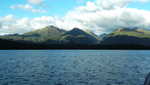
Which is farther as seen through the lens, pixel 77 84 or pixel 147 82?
pixel 77 84

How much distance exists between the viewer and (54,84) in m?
49.8

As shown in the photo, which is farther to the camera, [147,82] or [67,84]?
[67,84]

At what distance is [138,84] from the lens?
4941cm

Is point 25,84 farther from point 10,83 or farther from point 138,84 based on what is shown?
point 138,84

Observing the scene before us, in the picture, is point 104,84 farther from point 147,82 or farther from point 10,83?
point 147,82

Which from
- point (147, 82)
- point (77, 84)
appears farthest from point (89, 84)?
point (147, 82)

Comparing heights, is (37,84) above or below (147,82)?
below

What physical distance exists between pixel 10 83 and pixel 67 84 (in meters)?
11.4

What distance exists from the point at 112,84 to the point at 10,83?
20.1 meters

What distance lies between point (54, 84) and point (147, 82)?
130 feet

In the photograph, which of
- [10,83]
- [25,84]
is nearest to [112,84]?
[25,84]

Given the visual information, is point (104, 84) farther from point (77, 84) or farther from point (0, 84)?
point (0, 84)

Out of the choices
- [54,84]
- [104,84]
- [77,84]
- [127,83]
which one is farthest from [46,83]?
[127,83]

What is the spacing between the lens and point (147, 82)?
1132 centimetres
